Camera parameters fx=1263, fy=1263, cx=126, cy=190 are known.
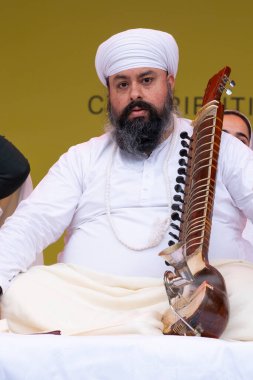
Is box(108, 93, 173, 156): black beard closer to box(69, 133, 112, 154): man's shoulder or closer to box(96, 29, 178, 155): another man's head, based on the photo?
box(96, 29, 178, 155): another man's head

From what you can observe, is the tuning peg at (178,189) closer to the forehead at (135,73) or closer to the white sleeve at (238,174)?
the white sleeve at (238,174)

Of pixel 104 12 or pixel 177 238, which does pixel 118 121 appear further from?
pixel 104 12

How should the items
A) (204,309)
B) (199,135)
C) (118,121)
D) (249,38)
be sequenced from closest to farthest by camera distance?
1. (204,309)
2. (199,135)
3. (118,121)
4. (249,38)

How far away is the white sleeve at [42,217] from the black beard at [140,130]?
0.20m

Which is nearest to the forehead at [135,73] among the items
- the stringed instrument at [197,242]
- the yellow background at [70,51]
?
the stringed instrument at [197,242]

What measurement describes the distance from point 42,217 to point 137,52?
844mm

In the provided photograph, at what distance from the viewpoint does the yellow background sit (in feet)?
24.2

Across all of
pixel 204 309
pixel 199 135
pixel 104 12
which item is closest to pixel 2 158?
pixel 199 135

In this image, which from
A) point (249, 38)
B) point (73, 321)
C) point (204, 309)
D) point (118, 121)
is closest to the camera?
point (204, 309)

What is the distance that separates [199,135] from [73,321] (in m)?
0.91

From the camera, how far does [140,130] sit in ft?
17.6

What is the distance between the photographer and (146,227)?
202 inches

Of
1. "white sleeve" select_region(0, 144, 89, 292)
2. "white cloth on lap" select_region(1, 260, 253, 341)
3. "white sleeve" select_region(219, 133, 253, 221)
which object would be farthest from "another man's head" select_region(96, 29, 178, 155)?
"white cloth on lap" select_region(1, 260, 253, 341)

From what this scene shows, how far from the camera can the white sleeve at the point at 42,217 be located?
16.0 feet
